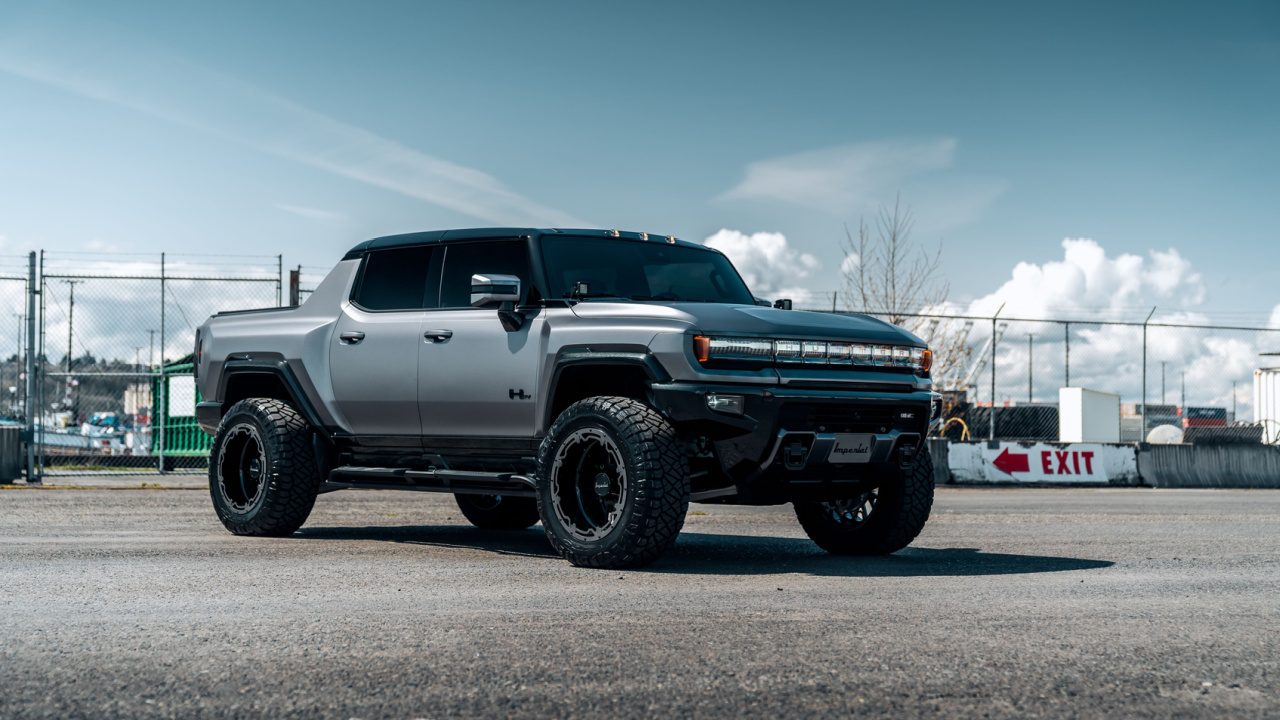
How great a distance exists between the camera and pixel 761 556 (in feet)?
24.6

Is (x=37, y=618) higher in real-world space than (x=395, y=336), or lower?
lower

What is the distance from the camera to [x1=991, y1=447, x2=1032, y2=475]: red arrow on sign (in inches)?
769

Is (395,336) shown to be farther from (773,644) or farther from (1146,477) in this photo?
(1146,477)

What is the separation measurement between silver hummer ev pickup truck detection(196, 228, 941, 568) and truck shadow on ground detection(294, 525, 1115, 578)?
0.32m

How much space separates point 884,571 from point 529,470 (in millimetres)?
2222

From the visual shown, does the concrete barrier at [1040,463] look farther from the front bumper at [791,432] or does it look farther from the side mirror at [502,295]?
the side mirror at [502,295]

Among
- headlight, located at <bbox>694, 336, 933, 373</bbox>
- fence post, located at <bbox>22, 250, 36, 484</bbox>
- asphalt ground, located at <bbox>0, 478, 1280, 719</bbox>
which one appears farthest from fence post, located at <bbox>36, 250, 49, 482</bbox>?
headlight, located at <bbox>694, 336, 933, 373</bbox>

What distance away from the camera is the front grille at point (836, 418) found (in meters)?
6.27

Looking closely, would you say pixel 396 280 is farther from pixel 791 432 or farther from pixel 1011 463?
pixel 1011 463

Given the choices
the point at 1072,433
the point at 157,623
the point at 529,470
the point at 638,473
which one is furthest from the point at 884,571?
the point at 1072,433

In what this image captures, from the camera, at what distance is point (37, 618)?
15.6 feet

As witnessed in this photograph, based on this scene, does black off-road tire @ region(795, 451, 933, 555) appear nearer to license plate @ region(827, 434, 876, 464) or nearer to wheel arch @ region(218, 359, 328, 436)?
license plate @ region(827, 434, 876, 464)

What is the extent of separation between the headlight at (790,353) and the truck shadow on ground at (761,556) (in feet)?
3.91

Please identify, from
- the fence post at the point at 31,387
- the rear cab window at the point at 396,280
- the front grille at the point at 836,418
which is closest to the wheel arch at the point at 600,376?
the front grille at the point at 836,418
